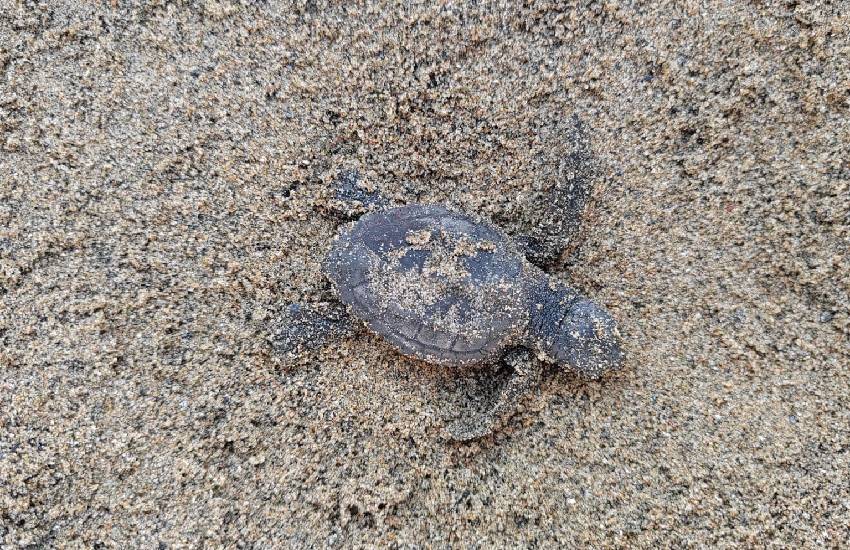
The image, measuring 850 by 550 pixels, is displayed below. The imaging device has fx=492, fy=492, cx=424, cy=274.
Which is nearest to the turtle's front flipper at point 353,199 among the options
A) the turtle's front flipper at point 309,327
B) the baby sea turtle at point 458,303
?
the baby sea turtle at point 458,303

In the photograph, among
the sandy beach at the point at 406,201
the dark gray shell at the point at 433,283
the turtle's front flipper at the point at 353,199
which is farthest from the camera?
the turtle's front flipper at the point at 353,199

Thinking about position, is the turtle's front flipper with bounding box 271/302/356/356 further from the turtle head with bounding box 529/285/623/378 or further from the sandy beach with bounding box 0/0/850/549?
the turtle head with bounding box 529/285/623/378

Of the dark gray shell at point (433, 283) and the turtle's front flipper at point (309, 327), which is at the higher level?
the dark gray shell at point (433, 283)

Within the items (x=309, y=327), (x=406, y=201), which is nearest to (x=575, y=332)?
(x=406, y=201)

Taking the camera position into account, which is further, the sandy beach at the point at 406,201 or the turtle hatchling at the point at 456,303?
the turtle hatchling at the point at 456,303

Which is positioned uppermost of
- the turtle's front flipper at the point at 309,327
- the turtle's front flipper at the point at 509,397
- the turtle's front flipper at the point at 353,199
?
the turtle's front flipper at the point at 353,199

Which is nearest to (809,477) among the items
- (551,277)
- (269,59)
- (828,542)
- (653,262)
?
(828,542)

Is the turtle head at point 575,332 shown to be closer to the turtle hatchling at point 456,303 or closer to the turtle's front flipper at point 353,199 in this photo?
the turtle hatchling at point 456,303

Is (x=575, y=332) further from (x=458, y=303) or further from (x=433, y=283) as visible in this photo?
(x=433, y=283)
